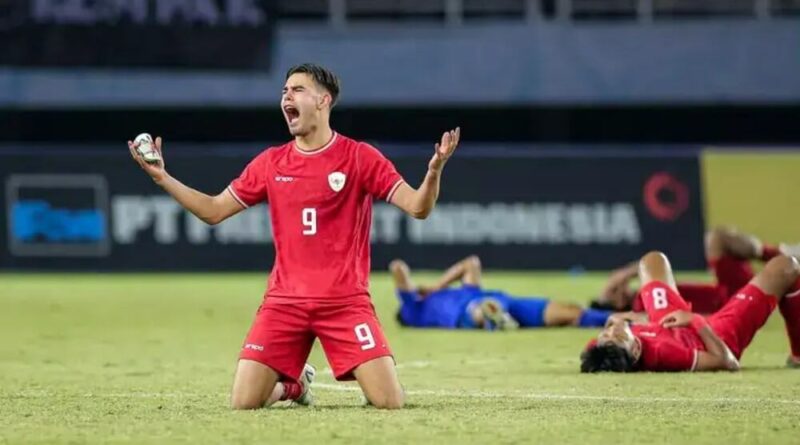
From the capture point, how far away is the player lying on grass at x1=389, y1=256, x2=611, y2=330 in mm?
15430

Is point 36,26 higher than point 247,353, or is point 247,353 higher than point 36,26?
point 36,26

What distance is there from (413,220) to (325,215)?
566 inches

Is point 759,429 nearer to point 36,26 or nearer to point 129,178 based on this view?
point 129,178

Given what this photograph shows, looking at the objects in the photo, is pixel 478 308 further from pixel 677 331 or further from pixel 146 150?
pixel 146 150

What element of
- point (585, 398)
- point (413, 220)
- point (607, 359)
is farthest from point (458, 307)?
point (413, 220)

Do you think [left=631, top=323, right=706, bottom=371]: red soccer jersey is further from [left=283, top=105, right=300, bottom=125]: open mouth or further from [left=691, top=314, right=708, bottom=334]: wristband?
[left=283, top=105, right=300, bottom=125]: open mouth

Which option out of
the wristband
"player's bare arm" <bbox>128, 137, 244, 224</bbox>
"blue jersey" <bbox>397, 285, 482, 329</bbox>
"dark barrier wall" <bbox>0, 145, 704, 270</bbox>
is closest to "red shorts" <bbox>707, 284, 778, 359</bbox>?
the wristband

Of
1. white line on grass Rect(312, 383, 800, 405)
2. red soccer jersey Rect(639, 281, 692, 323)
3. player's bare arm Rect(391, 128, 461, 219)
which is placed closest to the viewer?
player's bare arm Rect(391, 128, 461, 219)

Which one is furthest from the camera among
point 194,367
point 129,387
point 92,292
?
point 92,292

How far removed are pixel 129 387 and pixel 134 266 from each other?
12.8 m

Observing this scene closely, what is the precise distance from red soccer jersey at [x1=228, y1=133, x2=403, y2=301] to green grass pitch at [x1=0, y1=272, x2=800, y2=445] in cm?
64

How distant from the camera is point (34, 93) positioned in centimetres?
2819

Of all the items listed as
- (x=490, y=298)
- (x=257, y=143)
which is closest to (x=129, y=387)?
(x=490, y=298)

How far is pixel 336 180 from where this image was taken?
30.3ft
